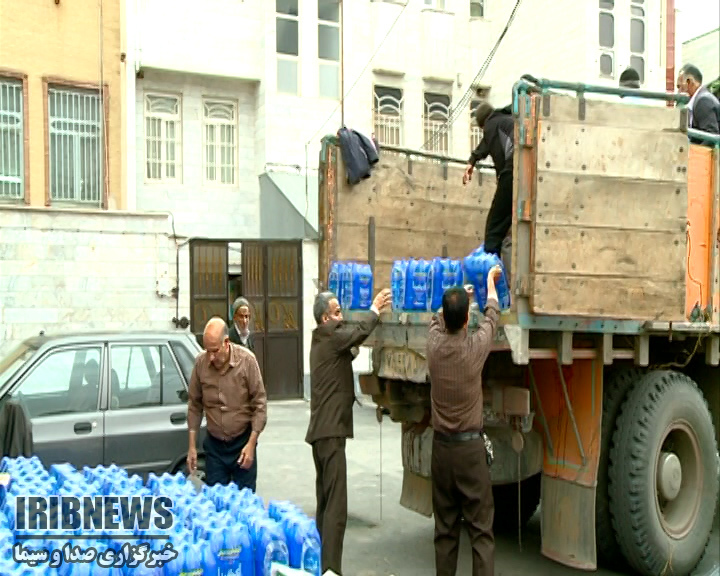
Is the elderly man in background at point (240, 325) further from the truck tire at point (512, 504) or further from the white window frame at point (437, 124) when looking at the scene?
the white window frame at point (437, 124)

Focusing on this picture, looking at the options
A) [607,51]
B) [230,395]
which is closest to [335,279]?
[230,395]

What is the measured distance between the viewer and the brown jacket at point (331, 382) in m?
5.40

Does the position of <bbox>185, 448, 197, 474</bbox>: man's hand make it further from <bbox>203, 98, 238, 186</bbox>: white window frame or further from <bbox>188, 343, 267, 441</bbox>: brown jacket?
<bbox>203, 98, 238, 186</bbox>: white window frame

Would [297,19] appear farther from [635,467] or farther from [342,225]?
[635,467]

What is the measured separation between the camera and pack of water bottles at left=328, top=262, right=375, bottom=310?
609cm

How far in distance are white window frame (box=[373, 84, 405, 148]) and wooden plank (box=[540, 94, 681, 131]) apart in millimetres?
13992

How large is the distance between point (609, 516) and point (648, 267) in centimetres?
178

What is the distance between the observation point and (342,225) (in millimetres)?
6508

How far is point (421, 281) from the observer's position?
5.43 meters

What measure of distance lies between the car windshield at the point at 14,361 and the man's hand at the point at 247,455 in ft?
6.97

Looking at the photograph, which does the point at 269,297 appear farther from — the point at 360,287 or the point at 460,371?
the point at 460,371

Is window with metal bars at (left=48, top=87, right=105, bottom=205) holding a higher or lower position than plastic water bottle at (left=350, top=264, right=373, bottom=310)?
higher

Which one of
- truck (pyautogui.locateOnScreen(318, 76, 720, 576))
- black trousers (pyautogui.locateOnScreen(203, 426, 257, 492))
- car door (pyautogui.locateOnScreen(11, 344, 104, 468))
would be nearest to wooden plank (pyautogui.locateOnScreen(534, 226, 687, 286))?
truck (pyautogui.locateOnScreen(318, 76, 720, 576))

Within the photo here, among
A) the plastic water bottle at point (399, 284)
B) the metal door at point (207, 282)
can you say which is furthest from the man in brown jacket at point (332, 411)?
the metal door at point (207, 282)
